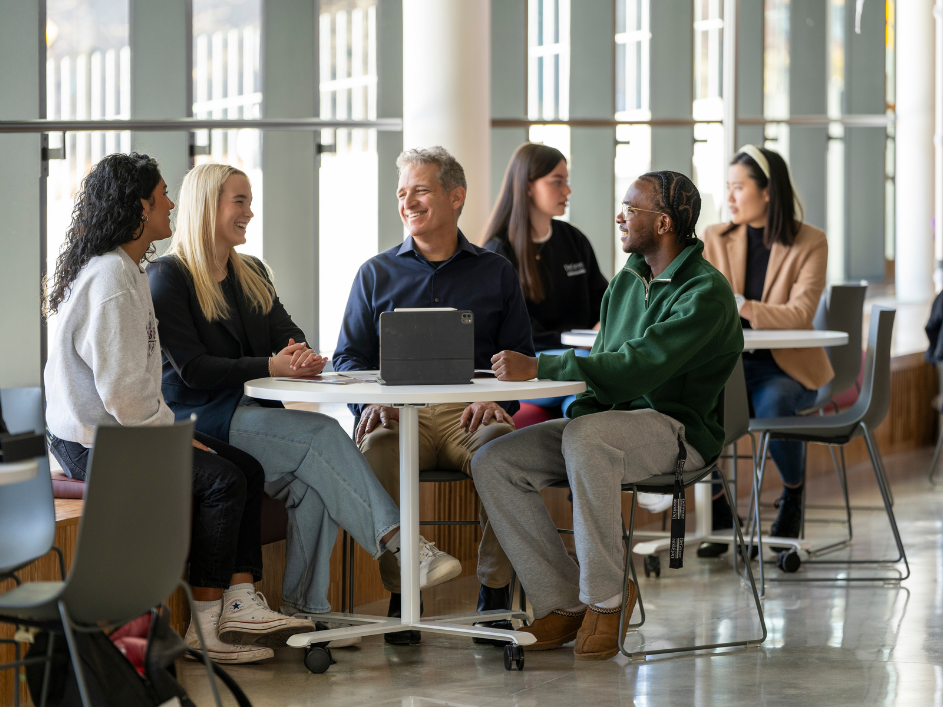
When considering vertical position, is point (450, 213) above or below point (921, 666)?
above

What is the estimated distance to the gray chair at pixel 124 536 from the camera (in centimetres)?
209

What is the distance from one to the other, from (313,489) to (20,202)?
144 cm

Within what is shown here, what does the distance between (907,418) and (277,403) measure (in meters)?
4.83

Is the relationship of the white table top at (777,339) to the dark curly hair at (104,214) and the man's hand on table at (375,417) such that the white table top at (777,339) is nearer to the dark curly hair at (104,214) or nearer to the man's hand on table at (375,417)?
the man's hand on table at (375,417)

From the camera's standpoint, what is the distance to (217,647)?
3240mm

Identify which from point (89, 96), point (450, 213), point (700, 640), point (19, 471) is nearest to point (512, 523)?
point (700, 640)

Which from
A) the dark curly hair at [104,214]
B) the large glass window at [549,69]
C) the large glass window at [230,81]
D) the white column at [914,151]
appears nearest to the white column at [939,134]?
the white column at [914,151]

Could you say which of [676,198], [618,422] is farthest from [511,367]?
[676,198]

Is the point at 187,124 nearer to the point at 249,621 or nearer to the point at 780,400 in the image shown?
the point at 249,621

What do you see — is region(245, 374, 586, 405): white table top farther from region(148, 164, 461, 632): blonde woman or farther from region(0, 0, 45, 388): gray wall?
region(0, 0, 45, 388): gray wall

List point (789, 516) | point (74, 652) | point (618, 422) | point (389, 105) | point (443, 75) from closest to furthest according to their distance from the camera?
point (74, 652) < point (618, 422) < point (789, 516) < point (443, 75) < point (389, 105)

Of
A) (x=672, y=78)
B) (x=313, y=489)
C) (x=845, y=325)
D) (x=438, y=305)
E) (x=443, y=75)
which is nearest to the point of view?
(x=313, y=489)

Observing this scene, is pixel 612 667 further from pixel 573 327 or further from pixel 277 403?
pixel 573 327

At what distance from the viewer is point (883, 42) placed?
351 inches
